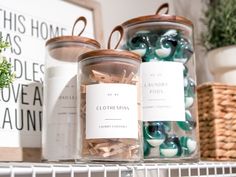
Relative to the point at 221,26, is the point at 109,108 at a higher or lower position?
lower

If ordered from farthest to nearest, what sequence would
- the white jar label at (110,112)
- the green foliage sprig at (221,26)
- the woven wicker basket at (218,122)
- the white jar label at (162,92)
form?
the green foliage sprig at (221,26) → the woven wicker basket at (218,122) → the white jar label at (162,92) → the white jar label at (110,112)

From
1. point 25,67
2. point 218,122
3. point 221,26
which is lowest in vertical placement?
point 218,122

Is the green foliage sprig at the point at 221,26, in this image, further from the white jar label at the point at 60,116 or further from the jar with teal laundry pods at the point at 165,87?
the white jar label at the point at 60,116

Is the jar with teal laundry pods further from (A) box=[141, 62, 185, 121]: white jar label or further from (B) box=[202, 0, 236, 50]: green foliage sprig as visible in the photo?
(B) box=[202, 0, 236, 50]: green foliage sprig

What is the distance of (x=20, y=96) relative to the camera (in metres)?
0.70

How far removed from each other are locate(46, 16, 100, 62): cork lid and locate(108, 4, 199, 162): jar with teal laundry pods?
0.07 meters

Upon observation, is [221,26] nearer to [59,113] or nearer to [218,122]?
[218,122]

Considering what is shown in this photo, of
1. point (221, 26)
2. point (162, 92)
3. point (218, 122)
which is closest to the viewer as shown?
point (162, 92)

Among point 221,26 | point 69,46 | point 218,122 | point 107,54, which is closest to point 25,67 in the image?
point 69,46

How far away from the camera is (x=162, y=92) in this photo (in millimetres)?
661

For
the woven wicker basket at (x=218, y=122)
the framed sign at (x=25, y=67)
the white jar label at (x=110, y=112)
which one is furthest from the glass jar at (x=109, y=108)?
the woven wicker basket at (x=218, y=122)

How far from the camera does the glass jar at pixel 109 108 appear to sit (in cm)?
55

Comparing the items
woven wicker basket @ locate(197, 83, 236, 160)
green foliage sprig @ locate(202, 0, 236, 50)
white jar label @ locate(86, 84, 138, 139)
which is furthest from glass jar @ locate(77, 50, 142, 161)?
green foliage sprig @ locate(202, 0, 236, 50)

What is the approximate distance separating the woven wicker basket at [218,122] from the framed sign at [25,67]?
0.36 meters
